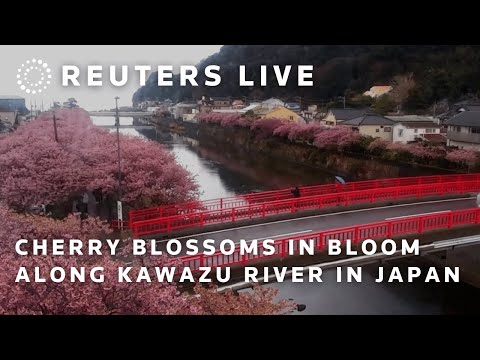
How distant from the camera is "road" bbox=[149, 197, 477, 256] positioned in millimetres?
Answer: 5656

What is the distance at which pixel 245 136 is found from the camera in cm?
2159

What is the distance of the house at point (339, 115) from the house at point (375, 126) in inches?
48.4

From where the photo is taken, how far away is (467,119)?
1332 cm

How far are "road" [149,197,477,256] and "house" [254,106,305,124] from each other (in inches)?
517

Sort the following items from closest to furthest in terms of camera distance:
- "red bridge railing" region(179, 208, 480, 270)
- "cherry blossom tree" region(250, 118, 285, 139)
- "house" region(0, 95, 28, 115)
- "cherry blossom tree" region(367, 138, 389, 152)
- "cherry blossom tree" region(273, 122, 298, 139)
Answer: "red bridge railing" region(179, 208, 480, 270) < "house" region(0, 95, 28, 115) < "cherry blossom tree" region(367, 138, 389, 152) < "cherry blossom tree" region(273, 122, 298, 139) < "cherry blossom tree" region(250, 118, 285, 139)

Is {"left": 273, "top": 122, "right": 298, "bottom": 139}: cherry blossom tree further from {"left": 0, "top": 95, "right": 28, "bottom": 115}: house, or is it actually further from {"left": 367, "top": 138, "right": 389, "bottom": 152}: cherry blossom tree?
{"left": 0, "top": 95, "right": 28, "bottom": 115}: house

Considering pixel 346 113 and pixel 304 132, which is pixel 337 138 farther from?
pixel 346 113

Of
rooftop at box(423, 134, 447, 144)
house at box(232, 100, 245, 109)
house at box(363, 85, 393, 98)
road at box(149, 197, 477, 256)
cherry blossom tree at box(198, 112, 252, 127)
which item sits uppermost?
house at box(363, 85, 393, 98)

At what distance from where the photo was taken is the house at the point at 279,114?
2028 cm

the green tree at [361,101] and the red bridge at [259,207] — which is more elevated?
the green tree at [361,101]

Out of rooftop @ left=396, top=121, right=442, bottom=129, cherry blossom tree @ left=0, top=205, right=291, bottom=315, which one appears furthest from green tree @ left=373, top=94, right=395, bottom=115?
cherry blossom tree @ left=0, top=205, right=291, bottom=315

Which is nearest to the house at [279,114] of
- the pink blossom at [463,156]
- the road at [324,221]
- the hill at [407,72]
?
the hill at [407,72]

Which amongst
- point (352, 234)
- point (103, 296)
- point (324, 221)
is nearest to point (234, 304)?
point (103, 296)

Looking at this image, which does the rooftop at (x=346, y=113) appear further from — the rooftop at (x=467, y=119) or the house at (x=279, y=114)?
the rooftop at (x=467, y=119)
